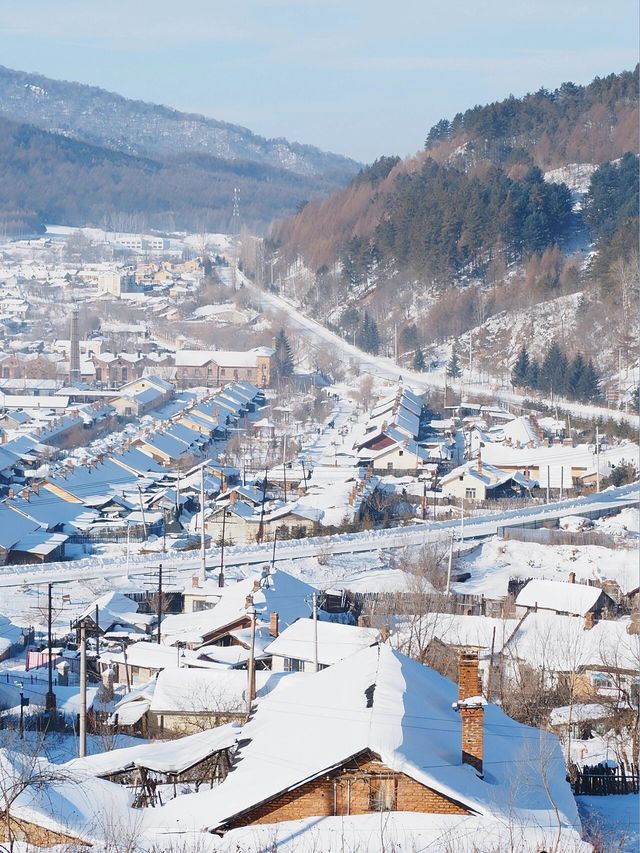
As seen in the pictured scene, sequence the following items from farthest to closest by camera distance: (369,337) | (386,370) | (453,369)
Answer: (369,337), (386,370), (453,369)

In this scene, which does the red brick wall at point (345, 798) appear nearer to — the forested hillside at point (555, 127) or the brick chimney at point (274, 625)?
the brick chimney at point (274, 625)

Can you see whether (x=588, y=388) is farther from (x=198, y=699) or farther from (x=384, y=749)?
(x=384, y=749)

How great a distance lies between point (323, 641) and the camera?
7.89 metres

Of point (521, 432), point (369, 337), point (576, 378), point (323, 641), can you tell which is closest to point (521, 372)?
point (576, 378)

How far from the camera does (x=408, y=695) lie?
14.5 feet

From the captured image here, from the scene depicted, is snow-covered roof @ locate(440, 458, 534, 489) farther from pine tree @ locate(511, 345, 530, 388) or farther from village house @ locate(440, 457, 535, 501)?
pine tree @ locate(511, 345, 530, 388)

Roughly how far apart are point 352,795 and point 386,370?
22.9 metres

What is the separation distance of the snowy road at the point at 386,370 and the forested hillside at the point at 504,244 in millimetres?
409

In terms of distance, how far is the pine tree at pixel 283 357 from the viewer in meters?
27.6

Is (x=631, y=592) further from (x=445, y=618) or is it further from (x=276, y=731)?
(x=276, y=731)

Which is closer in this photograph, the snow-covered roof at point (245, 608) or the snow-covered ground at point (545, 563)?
the snow-covered roof at point (245, 608)

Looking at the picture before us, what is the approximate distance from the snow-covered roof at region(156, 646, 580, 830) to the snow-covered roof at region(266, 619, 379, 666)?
2961mm

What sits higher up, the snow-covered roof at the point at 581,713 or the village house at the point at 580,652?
the snow-covered roof at the point at 581,713

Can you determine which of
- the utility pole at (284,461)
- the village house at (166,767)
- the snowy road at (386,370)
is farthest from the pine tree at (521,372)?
the village house at (166,767)
